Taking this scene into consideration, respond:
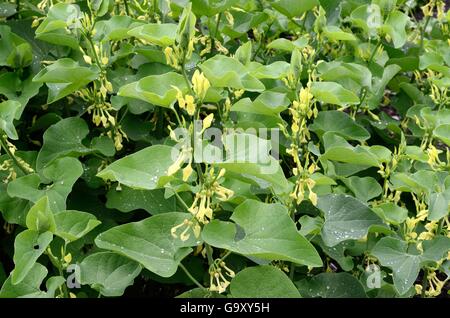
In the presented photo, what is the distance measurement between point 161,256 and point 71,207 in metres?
0.57

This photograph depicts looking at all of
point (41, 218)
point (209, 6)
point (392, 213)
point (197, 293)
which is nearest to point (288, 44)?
point (209, 6)

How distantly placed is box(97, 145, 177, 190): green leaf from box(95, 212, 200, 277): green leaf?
0.30ft

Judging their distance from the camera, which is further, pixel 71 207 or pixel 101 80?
pixel 71 207

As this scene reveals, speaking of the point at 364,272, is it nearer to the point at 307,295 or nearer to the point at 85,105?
the point at 307,295

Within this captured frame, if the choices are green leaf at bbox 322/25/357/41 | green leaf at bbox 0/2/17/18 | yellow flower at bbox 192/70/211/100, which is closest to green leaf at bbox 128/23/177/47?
yellow flower at bbox 192/70/211/100

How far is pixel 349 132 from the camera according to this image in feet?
6.69

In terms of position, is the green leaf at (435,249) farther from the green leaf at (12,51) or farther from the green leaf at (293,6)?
the green leaf at (12,51)

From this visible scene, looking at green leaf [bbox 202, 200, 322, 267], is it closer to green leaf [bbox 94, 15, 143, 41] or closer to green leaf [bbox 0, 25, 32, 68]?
green leaf [bbox 94, 15, 143, 41]

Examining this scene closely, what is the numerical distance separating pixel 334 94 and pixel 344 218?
1.06 feet

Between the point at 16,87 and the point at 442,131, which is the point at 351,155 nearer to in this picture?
the point at 442,131

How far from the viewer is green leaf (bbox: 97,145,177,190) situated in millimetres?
1486

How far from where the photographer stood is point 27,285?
147 centimetres

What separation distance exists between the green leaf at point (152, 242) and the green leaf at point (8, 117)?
0.37 meters
